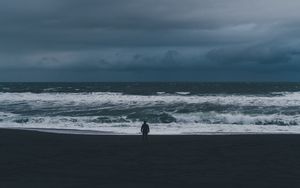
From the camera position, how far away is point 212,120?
31.2m

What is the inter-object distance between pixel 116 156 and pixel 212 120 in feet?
57.9

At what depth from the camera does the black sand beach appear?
10641 mm

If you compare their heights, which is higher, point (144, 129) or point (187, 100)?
point (187, 100)

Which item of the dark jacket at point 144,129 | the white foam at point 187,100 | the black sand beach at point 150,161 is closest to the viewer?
the black sand beach at point 150,161

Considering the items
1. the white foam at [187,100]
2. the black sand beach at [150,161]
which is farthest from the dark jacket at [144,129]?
the white foam at [187,100]

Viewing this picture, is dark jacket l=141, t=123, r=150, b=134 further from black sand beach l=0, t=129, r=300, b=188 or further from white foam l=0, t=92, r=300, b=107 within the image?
white foam l=0, t=92, r=300, b=107

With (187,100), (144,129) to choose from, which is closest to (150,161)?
(144,129)

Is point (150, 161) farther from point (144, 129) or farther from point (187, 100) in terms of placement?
point (187, 100)

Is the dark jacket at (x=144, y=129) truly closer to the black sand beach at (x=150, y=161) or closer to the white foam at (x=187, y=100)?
the black sand beach at (x=150, y=161)

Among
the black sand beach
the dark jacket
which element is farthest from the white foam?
the dark jacket

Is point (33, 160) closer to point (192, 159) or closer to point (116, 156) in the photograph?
point (116, 156)

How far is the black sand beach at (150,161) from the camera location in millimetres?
10641

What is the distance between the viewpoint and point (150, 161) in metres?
13.5

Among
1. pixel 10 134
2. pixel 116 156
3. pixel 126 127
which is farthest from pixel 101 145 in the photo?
pixel 126 127
